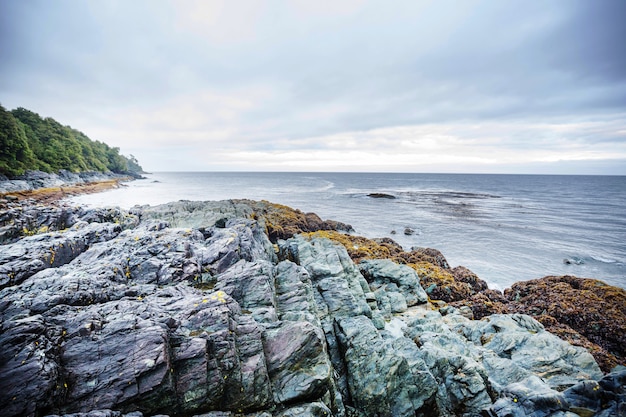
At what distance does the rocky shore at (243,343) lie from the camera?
5594mm

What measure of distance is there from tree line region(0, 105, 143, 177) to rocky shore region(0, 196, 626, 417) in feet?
220

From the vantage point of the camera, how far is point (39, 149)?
7769 centimetres

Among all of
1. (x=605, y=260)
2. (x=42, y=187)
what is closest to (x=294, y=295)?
(x=605, y=260)

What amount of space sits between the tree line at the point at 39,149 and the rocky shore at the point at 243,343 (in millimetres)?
A: 66971

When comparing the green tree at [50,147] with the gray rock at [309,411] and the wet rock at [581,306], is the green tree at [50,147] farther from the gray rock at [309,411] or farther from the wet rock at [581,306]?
the wet rock at [581,306]

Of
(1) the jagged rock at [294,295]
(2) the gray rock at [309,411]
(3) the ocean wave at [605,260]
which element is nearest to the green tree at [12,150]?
(1) the jagged rock at [294,295]

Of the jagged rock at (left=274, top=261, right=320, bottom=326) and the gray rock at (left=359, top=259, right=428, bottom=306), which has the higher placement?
the jagged rock at (left=274, top=261, right=320, bottom=326)

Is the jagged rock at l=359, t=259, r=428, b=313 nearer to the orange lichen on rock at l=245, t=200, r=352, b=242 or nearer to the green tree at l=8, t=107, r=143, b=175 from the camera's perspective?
the orange lichen on rock at l=245, t=200, r=352, b=242

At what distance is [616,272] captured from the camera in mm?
24031

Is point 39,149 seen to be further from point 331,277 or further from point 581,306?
point 581,306

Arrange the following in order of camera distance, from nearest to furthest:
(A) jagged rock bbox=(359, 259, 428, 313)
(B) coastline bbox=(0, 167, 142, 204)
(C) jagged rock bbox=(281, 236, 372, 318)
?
1. (C) jagged rock bbox=(281, 236, 372, 318)
2. (A) jagged rock bbox=(359, 259, 428, 313)
3. (B) coastline bbox=(0, 167, 142, 204)

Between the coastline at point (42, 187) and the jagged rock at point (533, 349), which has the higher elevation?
the coastline at point (42, 187)

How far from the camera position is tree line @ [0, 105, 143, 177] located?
57.1m

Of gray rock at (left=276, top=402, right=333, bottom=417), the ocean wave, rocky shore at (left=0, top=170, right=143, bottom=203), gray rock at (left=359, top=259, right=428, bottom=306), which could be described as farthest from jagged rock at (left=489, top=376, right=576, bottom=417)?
rocky shore at (left=0, top=170, right=143, bottom=203)
